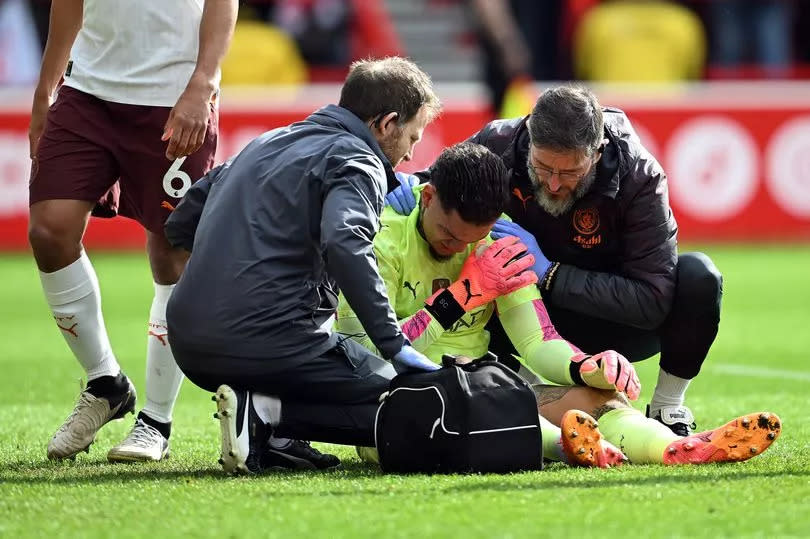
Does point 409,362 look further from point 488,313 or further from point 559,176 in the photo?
point 559,176

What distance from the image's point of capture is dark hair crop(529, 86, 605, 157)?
5109 millimetres

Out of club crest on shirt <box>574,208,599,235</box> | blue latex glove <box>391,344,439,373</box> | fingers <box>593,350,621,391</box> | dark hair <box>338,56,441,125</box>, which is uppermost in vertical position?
dark hair <box>338,56,441,125</box>

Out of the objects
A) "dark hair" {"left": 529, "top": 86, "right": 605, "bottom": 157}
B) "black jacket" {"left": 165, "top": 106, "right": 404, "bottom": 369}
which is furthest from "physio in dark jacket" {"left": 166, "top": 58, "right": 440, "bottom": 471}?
"dark hair" {"left": 529, "top": 86, "right": 605, "bottom": 157}

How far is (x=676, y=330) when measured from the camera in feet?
17.8

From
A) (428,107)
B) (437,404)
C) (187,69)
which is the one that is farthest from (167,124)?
(437,404)

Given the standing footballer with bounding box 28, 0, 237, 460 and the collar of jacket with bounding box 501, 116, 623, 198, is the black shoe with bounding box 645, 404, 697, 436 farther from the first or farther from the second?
the standing footballer with bounding box 28, 0, 237, 460

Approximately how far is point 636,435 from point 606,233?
2.89ft

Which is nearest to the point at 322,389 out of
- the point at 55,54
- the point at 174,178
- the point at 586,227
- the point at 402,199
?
the point at 402,199

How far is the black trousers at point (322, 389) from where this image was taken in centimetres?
478

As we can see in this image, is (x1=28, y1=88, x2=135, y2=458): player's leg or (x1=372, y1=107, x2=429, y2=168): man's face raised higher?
Answer: (x1=372, y1=107, x2=429, y2=168): man's face

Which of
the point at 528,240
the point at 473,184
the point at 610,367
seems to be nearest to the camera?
the point at 473,184

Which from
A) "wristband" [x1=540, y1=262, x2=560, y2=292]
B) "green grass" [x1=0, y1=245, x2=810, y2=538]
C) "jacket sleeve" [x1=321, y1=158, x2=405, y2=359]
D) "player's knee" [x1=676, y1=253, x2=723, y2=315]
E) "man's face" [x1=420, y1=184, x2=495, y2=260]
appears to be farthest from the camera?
"wristband" [x1=540, y1=262, x2=560, y2=292]

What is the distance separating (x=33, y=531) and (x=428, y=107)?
1889 millimetres

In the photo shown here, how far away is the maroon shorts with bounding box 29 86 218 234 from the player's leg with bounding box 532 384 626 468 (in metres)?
1.45
